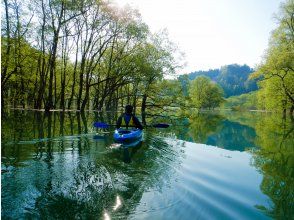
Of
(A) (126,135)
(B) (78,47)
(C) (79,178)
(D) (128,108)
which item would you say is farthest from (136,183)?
(B) (78,47)

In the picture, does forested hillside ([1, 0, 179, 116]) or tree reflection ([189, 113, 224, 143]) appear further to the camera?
forested hillside ([1, 0, 179, 116])

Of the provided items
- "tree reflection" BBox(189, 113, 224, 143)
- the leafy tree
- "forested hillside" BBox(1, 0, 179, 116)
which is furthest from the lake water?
the leafy tree

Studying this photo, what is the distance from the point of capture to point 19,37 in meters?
30.4

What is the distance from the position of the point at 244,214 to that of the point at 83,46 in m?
35.7

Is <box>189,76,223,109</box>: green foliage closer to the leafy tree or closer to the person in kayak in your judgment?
the leafy tree

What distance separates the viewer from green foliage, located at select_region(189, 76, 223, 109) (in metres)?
113

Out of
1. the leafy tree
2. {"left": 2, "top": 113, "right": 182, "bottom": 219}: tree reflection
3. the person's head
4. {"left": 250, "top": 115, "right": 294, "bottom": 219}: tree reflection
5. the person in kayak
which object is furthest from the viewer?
the leafy tree

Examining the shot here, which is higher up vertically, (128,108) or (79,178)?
(128,108)

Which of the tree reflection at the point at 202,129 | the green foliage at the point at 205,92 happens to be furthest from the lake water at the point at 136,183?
the green foliage at the point at 205,92

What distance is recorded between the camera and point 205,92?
376 feet

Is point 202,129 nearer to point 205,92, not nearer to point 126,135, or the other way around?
point 126,135

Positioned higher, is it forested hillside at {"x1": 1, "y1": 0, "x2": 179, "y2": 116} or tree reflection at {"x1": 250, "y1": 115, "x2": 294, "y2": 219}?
forested hillside at {"x1": 1, "y1": 0, "x2": 179, "y2": 116}

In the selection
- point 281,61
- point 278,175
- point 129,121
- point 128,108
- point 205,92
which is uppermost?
point 205,92

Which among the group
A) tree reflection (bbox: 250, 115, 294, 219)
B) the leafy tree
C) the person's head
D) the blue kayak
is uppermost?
the leafy tree
